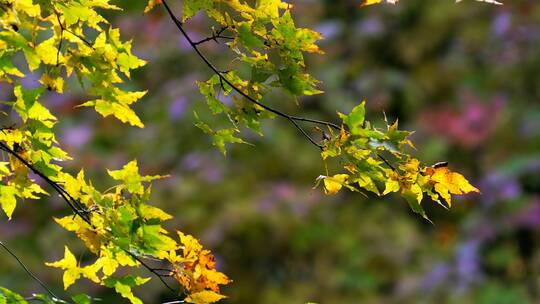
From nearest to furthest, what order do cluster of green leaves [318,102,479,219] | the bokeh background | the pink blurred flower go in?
cluster of green leaves [318,102,479,219] < the bokeh background < the pink blurred flower

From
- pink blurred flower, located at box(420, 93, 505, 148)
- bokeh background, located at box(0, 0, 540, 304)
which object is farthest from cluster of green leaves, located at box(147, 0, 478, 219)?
pink blurred flower, located at box(420, 93, 505, 148)

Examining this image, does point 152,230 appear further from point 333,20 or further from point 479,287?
point 333,20

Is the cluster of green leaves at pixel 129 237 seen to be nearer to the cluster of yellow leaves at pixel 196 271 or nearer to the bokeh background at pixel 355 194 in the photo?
the cluster of yellow leaves at pixel 196 271

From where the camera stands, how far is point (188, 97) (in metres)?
5.20

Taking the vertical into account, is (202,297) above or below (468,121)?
below

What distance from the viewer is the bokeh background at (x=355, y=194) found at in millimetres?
4590

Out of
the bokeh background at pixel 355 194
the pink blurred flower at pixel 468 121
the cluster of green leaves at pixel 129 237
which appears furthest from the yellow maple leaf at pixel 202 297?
the pink blurred flower at pixel 468 121

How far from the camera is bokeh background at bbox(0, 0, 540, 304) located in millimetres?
4590

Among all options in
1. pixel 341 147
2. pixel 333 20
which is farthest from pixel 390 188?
pixel 333 20

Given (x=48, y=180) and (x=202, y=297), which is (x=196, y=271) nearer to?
(x=202, y=297)

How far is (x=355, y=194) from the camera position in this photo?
4.87m

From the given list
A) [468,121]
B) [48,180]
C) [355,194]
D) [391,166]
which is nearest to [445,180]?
[391,166]

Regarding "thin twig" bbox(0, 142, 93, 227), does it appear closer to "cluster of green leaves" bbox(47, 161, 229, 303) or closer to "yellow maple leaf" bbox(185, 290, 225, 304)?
"cluster of green leaves" bbox(47, 161, 229, 303)

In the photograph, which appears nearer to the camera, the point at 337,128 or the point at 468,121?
the point at 337,128
